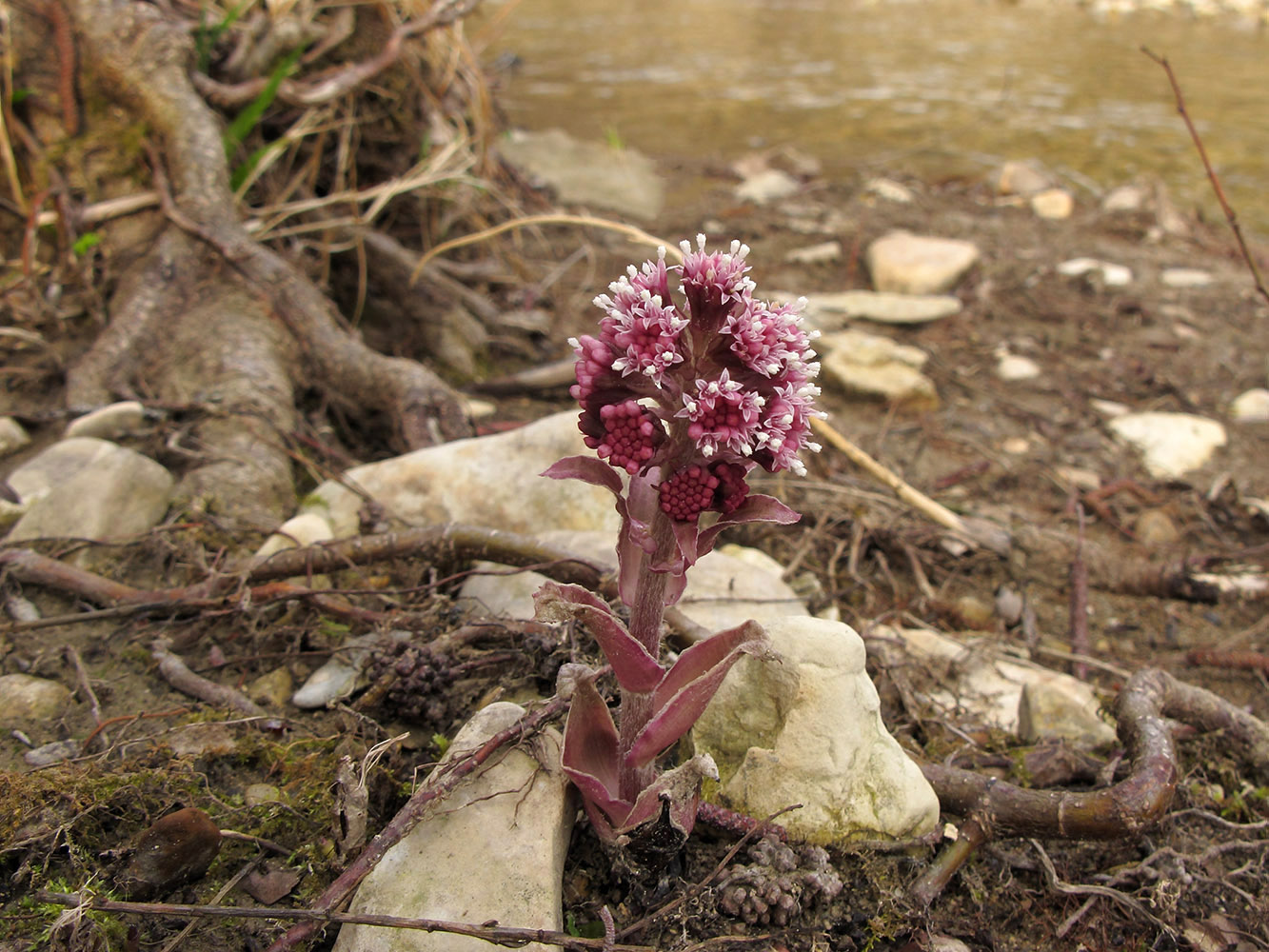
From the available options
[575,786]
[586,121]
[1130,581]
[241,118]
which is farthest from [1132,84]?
[575,786]

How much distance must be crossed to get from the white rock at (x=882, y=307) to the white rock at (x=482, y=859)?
4.48m

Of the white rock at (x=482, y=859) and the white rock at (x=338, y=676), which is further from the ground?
the white rock at (x=482, y=859)

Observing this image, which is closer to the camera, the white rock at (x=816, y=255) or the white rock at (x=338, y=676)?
the white rock at (x=338, y=676)

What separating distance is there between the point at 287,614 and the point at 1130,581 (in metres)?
3.50

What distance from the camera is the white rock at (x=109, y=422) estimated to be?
11.4 ft

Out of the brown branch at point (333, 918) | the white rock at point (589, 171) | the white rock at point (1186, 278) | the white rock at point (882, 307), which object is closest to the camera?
the brown branch at point (333, 918)

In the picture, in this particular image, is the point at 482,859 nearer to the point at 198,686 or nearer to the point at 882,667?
the point at 198,686

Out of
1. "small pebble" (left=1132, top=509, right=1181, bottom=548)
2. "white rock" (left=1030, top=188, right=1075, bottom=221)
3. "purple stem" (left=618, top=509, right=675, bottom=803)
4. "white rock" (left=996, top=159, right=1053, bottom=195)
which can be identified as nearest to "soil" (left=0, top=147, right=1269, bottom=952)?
"small pebble" (left=1132, top=509, right=1181, bottom=548)

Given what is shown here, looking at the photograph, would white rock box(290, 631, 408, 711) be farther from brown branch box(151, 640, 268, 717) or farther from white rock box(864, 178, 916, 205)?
white rock box(864, 178, 916, 205)

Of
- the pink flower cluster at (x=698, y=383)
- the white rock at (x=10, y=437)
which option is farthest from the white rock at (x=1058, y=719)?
the white rock at (x=10, y=437)

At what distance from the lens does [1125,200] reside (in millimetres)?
8312

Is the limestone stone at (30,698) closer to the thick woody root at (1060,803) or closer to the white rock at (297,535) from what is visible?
the white rock at (297,535)

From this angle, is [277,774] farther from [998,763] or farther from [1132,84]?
[1132,84]

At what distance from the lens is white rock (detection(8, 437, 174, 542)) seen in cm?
300
